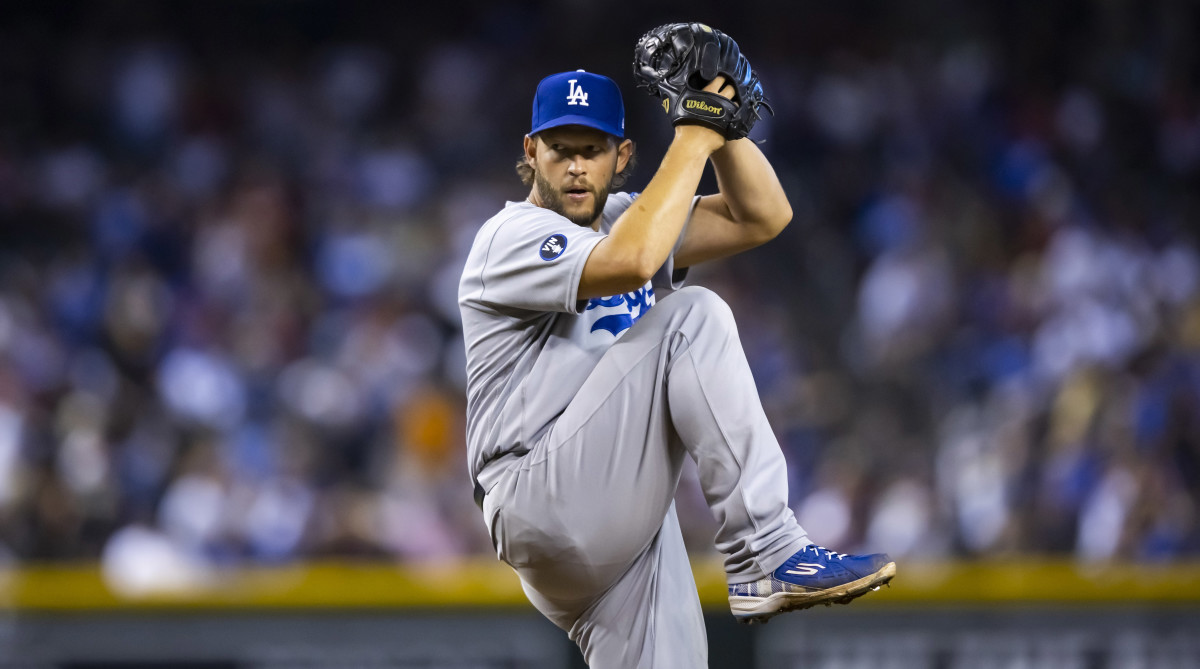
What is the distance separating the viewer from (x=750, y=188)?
10.8ft

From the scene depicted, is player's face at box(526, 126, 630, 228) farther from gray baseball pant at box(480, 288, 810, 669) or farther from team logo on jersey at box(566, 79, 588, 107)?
gray baseball pant at box(480, 288, 810, 669)

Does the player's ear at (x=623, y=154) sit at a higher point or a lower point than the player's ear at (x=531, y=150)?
lower

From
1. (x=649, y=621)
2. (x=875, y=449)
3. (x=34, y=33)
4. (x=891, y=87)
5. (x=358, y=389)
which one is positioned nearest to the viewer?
(x=649, y=621)

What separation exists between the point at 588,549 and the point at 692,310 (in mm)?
576

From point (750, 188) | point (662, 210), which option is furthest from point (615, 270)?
point (750, 188)

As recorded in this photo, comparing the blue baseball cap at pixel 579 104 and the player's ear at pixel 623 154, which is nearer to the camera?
the blue baseball cap at pixel 579 104

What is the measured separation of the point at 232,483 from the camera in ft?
23.4

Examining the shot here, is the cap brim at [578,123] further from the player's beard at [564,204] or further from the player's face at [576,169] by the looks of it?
the player's beard at [564,204]

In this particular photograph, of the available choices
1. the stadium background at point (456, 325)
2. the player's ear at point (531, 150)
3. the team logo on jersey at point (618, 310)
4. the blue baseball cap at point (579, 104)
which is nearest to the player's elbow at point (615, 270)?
the team logo on jersey at point (618, 310)

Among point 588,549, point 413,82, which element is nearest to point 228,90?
point 413,82

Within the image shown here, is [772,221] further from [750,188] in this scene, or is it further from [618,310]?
[618,310]

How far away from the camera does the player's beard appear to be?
311 centimetres

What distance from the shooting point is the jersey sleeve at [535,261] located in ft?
9.35

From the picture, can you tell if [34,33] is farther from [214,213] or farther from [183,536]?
[183,536]
